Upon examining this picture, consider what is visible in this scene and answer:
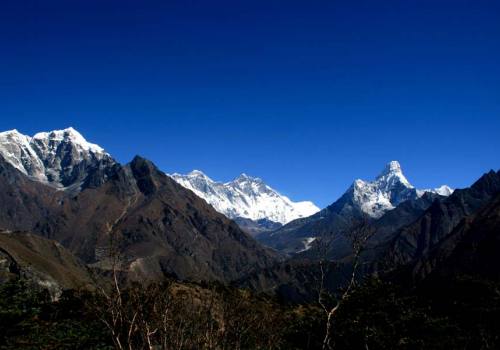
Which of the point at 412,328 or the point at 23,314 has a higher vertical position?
the point at 23,314

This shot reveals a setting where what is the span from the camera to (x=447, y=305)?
275 ft

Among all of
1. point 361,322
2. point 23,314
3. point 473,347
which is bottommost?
point 473,347

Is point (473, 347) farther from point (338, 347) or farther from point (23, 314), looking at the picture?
point (23, 314)

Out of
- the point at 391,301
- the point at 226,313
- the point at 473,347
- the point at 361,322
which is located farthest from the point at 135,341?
the point at 473,347

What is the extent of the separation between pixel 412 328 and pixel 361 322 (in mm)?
5577

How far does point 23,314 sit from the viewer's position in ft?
180

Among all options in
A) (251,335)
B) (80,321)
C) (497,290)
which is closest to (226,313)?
(251,335)

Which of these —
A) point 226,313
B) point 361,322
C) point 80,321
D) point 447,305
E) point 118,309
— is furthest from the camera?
point 447,305

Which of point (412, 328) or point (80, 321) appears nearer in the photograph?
point (412, 328)

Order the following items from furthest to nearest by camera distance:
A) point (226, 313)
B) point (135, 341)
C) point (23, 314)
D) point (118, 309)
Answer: point (135, 341), point (23, 314), point (226, 313), point (118, 309)

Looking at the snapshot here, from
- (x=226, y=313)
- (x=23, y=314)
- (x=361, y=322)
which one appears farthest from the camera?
(x=361, y=322)

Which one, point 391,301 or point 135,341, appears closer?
point 135,341

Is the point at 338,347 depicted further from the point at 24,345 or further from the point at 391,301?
the point at 24,345

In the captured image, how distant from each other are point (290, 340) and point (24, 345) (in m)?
29.6
